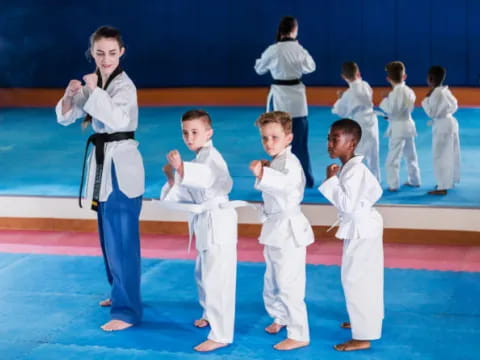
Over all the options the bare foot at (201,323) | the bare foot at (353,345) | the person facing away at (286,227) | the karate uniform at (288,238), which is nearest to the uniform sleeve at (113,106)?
the person facing away at (286,227)

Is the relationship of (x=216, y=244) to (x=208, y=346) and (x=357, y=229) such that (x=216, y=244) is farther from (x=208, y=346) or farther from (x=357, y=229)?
(x=357, y=229)

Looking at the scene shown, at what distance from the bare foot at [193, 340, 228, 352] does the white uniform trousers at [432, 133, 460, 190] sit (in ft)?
9.06

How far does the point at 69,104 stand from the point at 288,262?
1.37 meters

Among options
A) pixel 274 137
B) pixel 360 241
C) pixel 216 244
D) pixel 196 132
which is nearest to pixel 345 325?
pixel 360 241

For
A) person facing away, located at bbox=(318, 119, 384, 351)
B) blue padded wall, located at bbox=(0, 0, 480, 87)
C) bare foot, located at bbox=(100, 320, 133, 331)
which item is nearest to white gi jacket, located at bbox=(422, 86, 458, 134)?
blue padded wall, located at bbox=(0, 0, 480, 87)

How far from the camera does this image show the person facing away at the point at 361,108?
271 inches

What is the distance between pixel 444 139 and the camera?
6.91m

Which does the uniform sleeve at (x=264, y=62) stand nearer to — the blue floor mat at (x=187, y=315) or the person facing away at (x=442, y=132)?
the person facing away at (x=442, y=132)

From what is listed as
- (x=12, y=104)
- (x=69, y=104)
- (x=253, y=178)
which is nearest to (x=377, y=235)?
(x=69, y=104)

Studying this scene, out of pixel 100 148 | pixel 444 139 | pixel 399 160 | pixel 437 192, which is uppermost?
pixel 100 148

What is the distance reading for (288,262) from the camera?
457cm

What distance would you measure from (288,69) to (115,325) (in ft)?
10.0

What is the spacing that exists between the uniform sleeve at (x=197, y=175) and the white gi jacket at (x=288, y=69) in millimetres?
2758

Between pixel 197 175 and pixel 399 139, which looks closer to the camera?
pixel 197 175
